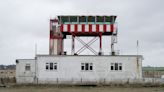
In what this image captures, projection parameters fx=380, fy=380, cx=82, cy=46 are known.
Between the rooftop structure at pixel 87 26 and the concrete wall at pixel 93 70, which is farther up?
the rooftop structure at pixel 87 26

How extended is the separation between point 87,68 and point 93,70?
2.72ft

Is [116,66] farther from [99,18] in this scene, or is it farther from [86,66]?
[99,18]

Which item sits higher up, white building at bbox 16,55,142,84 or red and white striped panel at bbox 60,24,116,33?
red and white striped panel at bbox 60,24,116,33

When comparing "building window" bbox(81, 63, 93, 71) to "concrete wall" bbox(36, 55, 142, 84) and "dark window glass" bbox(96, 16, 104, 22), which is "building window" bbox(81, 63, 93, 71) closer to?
"concrete wall" bbox(36, 55, 142, 84)

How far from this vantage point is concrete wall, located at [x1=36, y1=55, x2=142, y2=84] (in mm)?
49594

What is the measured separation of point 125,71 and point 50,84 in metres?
10.0

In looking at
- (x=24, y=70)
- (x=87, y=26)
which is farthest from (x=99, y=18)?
(x=24, y=70)

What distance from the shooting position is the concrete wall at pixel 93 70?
163ft

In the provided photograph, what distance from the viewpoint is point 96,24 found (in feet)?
175

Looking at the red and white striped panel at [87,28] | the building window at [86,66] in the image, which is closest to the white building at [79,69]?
the building window at [86,66]

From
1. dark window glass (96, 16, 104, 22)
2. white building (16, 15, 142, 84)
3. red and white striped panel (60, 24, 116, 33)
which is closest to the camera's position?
white building (16, 15, 142, 84)

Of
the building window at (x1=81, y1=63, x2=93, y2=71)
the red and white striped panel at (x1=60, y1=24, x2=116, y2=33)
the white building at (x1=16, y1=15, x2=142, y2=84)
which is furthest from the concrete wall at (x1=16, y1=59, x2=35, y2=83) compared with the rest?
the building window at (x1=81, y1=63, x2=93, y2=71)

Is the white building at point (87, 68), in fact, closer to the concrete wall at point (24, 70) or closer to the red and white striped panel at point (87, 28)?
the concrete wall at point (24, 70)

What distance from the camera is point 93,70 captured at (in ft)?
163
